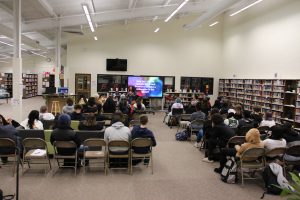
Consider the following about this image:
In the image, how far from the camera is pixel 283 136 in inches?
220

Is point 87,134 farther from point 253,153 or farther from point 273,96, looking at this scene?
point 273,96

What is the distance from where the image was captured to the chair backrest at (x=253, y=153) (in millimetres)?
4945

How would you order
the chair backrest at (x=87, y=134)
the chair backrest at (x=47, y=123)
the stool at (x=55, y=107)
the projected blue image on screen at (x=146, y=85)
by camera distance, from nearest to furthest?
1. the chair backrest at (x=87, y=134)
2. the chair backrest at (x=47, y=123)
3. the stool at (x=55, y=107)
4. the projected blue image on screen at (x=146, y=85)

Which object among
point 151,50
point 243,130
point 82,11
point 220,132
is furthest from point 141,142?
point 151,50

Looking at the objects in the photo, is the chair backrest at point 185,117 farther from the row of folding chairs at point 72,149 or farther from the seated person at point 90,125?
the row of folding chairs at point 72,149

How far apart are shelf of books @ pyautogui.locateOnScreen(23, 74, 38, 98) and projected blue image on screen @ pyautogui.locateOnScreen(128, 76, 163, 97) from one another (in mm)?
12979

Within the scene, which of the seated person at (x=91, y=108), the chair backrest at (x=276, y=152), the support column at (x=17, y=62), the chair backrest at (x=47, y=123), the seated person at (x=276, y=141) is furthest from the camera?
the support column at (x=17, y=62)

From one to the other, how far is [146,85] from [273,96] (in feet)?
26.3

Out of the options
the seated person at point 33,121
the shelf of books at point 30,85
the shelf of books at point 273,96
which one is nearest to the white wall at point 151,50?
the shelf of books at point 273,96

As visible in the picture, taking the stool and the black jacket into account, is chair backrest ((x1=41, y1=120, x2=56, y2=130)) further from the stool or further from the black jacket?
the stool

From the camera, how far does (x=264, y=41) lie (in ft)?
41.5

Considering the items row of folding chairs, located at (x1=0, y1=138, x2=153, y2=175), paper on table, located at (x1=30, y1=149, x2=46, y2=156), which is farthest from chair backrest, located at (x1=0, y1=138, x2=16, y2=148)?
paper on table, located at (x1=30, y1=149, x2=46, y2=156)

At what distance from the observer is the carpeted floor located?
4.42 meters

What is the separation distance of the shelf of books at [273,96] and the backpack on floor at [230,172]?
5.66m
